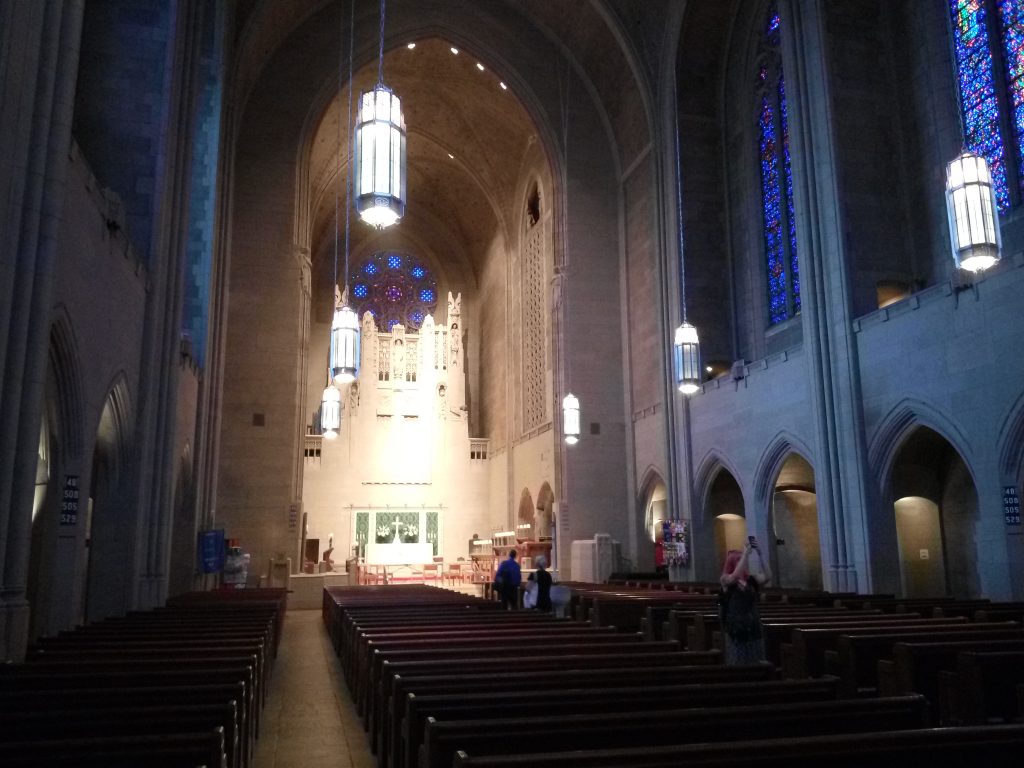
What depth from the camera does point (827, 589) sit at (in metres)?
13.4

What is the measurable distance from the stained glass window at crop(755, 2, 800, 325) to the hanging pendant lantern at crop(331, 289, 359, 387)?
341 inches

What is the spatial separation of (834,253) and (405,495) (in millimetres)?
19050

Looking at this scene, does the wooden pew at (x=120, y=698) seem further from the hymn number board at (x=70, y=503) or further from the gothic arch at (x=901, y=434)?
the gothic arch at (x=901, y=434)

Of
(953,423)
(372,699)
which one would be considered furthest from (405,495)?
(372,699)

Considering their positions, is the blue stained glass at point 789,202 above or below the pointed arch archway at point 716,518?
above

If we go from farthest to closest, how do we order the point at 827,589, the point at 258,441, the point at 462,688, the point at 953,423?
the point at 258,441, the point at 827,589, the point at 953,423, the point at 462,688

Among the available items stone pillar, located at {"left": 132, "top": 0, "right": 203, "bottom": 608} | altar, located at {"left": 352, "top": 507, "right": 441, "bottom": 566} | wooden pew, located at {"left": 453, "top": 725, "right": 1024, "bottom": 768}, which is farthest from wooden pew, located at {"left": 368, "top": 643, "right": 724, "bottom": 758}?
altar, located at {"left": 352, "top": 507, "right": 441, "bottom": 566}

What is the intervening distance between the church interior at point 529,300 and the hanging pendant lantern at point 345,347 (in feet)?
0.20

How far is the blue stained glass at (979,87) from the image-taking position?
12.6m

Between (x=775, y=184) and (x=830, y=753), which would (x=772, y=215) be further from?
(x=830, y=753)

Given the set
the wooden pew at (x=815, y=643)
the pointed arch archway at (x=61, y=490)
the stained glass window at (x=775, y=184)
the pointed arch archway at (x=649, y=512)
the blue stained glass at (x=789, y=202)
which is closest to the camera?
the wooden pew at (x=815, y=643)

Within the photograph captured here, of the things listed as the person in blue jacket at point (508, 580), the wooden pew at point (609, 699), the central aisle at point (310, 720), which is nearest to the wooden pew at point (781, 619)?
the central aisle at point (310, 720)

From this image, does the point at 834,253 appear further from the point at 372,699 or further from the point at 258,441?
the point at 258,441

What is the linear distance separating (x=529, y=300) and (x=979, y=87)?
15.3 metres
